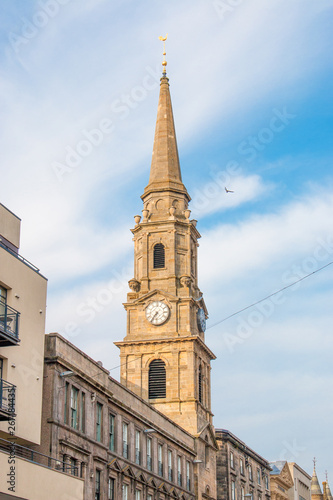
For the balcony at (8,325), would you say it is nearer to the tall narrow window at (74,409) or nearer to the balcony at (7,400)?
the balcony at (7,400)

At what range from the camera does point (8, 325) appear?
38344 mm

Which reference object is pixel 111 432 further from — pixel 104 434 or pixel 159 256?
pixel 159 256

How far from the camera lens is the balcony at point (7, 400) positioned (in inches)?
1409

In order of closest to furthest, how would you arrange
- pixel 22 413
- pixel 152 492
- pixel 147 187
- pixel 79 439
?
1. pixel 22 413
2. pixel 79 439
3. pixel 152 492
4. pixel 147 187

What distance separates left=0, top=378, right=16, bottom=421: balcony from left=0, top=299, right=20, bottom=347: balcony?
5.35 ft


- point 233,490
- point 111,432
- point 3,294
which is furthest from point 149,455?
point 233,490

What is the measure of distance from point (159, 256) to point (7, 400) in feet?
147

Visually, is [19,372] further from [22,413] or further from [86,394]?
[86,394]

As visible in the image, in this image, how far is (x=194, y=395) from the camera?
7531cm

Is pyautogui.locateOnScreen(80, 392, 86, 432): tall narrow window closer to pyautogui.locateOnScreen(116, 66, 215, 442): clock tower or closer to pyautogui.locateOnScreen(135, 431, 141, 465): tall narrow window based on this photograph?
pyautogui.locateOnScreen(135, 431, 141, 465): tall narrow window

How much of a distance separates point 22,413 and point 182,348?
3870 cm

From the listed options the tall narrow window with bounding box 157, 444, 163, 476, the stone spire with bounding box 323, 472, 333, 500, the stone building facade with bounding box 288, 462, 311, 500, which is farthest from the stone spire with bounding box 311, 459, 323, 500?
the tall narrow window with bounding box 157, 444, 163, 476

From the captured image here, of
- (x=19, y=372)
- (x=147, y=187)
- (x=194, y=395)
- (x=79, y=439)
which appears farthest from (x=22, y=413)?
(x=147, y=187)

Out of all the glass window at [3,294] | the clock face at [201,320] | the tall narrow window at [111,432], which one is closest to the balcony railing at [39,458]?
the glass window at [3,294]
